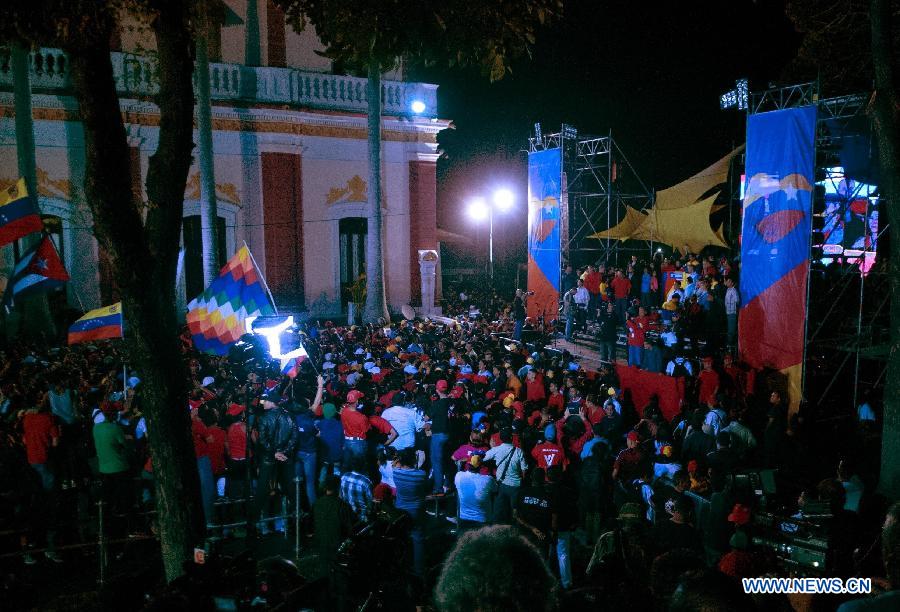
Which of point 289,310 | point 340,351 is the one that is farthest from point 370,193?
point 340,351

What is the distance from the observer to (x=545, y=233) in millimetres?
19703

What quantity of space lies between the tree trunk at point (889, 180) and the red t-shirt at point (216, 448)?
838 centimetres

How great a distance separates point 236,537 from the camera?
26.0 ft

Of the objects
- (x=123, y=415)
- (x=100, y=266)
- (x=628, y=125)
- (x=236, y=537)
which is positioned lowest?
(x=236, y=537)

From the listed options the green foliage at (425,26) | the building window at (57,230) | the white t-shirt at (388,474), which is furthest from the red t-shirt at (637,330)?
the building window at (57,230)

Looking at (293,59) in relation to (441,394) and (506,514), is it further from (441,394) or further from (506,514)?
(506,514)

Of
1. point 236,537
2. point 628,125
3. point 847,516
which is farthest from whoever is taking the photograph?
point 628,125

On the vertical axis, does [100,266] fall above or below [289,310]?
above

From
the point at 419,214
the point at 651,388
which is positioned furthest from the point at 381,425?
the point at 419,214

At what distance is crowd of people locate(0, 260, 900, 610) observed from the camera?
4945 mm

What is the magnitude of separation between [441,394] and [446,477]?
1236 millimetres

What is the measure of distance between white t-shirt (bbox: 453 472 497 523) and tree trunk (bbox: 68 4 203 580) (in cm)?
311

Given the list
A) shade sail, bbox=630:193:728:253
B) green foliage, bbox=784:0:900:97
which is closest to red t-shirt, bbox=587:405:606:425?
green foliage, bbox=784:0:900:97

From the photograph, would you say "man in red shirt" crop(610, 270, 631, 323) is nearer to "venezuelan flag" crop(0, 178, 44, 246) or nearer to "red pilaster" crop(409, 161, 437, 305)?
"red pilaster" crop(409, 161, 437, 305)
